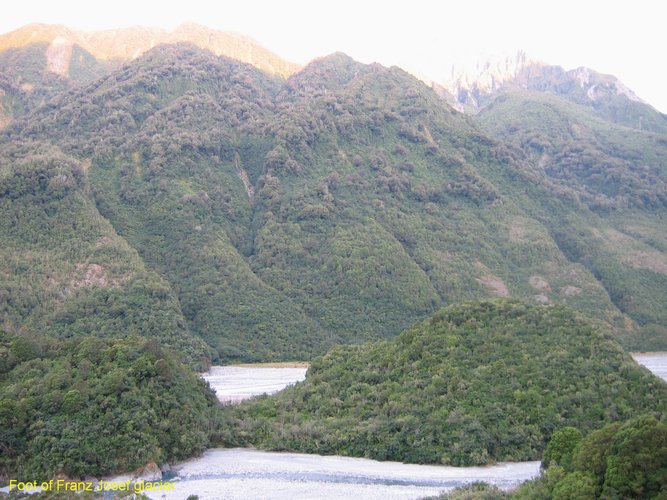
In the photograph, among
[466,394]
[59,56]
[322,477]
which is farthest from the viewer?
[59,56]

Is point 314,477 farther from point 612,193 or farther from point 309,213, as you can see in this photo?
point 612,193

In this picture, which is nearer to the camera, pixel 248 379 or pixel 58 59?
pixel 248 379

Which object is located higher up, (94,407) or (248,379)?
(94,407)

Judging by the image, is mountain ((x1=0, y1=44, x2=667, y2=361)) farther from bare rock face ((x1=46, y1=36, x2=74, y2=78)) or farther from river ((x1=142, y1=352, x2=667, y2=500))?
river ((x1=142, y1=352, x2=667, y2=500))

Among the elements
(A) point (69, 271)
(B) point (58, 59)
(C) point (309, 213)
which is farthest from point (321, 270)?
(B) point (58, 59)

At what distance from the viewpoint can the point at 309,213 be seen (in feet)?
384

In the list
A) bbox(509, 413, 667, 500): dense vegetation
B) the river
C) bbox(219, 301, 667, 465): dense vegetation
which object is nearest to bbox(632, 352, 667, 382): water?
bbox(219, 301, 667, 465): dense vegetation

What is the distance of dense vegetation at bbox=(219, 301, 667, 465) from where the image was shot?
43.4 meters

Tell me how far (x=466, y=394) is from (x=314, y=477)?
11.6m

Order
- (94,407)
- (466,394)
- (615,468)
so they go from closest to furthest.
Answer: (615,468) → (94,407) → (466,394)

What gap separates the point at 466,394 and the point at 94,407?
894 inches

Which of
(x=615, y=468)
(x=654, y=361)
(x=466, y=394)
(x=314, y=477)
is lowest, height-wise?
(x=654, y=361)

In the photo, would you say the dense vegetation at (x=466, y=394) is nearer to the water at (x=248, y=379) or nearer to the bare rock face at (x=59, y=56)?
the water at (x=248, y=379)

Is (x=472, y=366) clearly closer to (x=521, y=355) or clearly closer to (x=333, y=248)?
(x=521, y=355)
